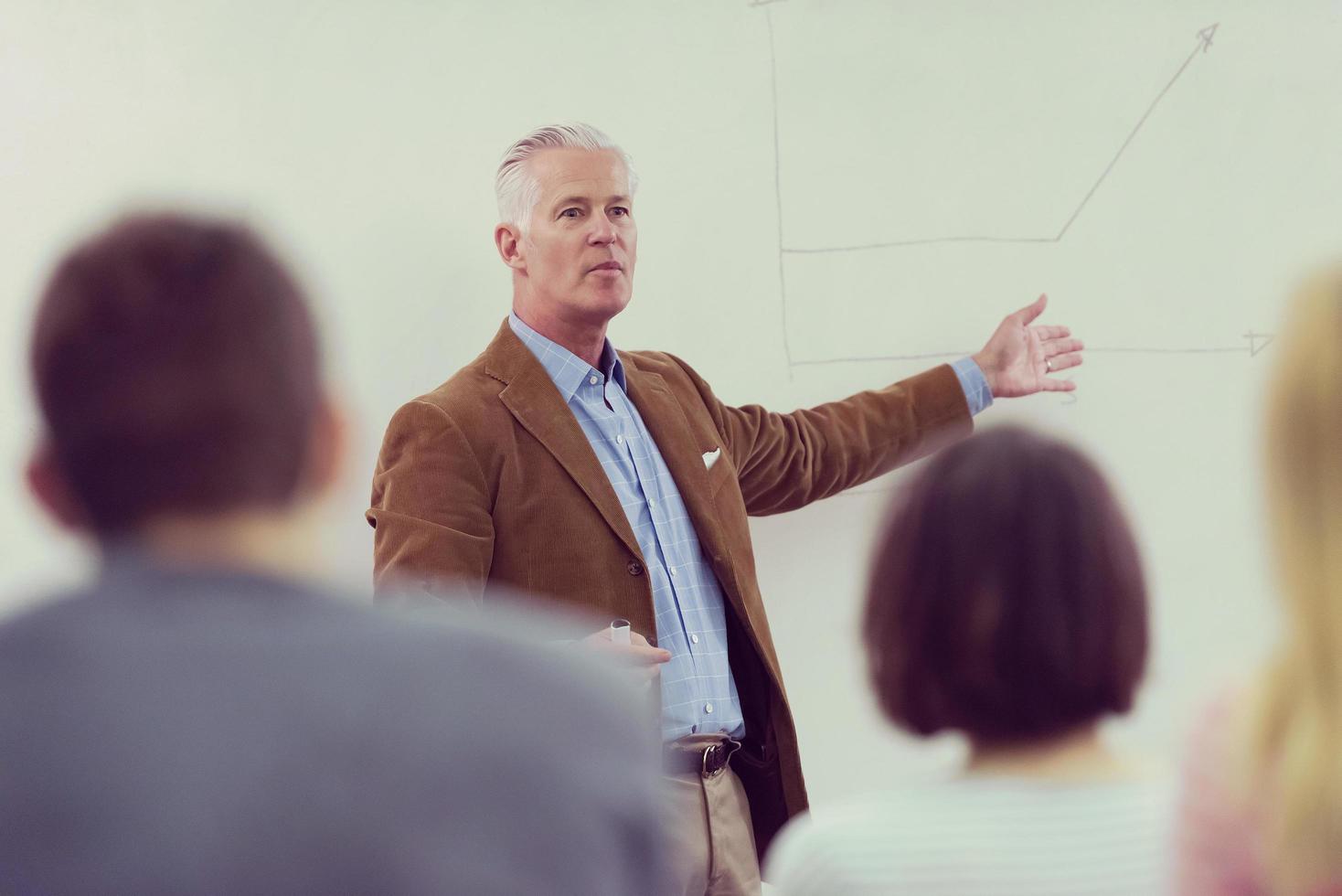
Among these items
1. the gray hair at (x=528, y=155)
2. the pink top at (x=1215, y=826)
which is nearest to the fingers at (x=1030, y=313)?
the gray hair at (x=528, y=155)

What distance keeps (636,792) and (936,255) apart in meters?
1.58

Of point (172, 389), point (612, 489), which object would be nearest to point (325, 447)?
point (172, 389)

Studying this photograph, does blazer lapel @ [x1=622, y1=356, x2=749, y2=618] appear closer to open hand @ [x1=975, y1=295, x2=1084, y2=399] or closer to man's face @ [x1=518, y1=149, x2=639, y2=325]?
man's face @ [x1=518, y1=149, x2=639, y2=325]

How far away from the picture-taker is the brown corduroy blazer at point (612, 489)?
1.90m

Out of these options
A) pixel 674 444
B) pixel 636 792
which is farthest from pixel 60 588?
pixel 674 444

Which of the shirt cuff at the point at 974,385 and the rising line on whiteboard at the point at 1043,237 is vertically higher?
the rising line on whiteboard at the point at 1043,237

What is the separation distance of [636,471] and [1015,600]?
109 centimetres

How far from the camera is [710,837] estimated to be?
76.7 inches

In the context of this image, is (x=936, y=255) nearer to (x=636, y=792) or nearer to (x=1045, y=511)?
(x=1045, y=511)

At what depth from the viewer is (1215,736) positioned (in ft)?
2.98

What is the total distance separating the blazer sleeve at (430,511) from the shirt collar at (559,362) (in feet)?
0.65

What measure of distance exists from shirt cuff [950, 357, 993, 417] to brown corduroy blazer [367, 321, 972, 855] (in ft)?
0.05

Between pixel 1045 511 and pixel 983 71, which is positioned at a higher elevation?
pixel 983 71

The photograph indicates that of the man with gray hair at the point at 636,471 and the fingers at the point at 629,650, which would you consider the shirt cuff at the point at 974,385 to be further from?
the fingers at the point at 629,650
